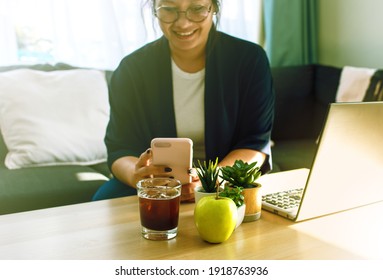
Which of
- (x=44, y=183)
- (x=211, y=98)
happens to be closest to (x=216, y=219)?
(x=211, y=98)

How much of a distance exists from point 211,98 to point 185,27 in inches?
9.2

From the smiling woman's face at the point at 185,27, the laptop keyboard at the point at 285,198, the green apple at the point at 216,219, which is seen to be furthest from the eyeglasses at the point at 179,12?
the green apple at the point at 216,219

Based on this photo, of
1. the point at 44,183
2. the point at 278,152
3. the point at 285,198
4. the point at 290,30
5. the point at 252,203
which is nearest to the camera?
the point at 252,203

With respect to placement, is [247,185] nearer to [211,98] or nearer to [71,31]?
[211,98]

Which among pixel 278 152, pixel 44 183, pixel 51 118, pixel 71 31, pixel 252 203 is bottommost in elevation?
pixel 278 152

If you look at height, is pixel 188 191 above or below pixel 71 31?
below

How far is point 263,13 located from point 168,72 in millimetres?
1822

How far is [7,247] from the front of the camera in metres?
0.84

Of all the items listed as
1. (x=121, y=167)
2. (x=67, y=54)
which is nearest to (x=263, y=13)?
(x=67, y=54)

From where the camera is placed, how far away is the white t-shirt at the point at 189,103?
154 centimetres

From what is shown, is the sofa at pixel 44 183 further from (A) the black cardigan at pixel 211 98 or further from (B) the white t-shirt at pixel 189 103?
(B) the white t-shirt at pixel 189 103

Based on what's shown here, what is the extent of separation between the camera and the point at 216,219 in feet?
2.74

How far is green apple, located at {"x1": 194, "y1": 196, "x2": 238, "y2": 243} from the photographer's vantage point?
83cm
